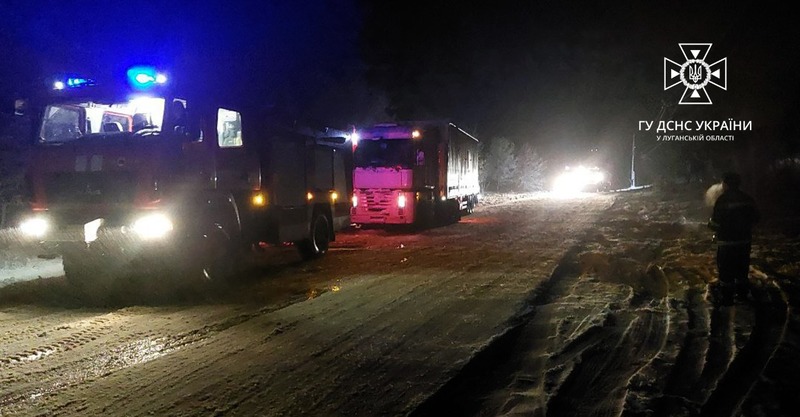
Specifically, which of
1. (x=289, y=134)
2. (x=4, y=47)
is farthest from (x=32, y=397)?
(x=4, y=47)

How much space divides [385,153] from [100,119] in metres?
10.6

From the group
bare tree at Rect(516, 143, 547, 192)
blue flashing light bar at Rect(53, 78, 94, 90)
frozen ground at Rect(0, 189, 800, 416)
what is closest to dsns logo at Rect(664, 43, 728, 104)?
frozen ground at Rect(0, 189, 800, 416)

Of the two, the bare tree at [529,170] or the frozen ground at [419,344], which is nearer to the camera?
the frozen ground at [419,344]

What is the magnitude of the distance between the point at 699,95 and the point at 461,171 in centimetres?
1024

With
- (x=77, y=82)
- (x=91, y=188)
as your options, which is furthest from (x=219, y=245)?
(x=77, y=82)

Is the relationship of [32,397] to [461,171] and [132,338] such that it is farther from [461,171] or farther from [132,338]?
[461,171]

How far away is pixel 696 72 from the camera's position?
22984 millimetres

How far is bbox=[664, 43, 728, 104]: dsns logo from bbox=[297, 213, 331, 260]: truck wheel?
16358mm

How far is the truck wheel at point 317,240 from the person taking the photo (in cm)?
1258

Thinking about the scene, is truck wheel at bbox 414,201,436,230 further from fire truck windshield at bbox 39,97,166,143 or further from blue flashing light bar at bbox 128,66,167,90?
blue flashing light bar at bbox 128,66,167,90

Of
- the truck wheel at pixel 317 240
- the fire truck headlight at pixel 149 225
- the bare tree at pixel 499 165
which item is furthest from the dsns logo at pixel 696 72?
the bare tree at pixel 499 165

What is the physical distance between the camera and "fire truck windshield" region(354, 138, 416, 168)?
61.1 feet

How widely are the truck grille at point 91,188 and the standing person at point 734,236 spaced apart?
824cm

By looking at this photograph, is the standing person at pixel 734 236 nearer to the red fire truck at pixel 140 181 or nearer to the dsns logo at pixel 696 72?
the red fire truck at pixel 140 181
